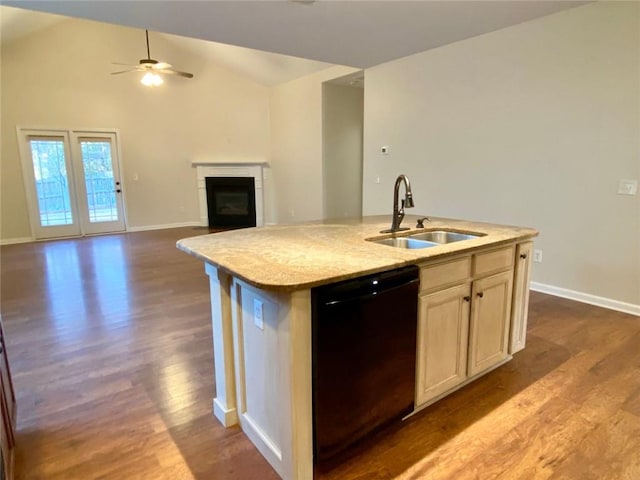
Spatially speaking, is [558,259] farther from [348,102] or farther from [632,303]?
[348,102]

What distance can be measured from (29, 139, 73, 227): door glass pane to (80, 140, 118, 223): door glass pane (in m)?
0.36

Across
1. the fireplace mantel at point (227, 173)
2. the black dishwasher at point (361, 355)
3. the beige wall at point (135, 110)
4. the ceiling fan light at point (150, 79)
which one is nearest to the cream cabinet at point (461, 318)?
the black dishwasher at point (361, 355)

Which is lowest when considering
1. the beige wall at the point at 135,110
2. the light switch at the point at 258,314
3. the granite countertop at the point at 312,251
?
the light switch at the point at 258,314

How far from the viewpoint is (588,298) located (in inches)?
143

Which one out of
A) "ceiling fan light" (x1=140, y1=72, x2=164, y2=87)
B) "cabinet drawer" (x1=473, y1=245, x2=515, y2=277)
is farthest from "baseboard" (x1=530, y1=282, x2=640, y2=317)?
"ceiling fan light" (x1=140, y1=72, x2=164, y2=87)

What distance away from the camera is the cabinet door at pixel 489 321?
2.14m

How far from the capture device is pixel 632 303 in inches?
133

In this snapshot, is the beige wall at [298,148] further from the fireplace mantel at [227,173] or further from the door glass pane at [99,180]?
the door glass pane at [99,180]

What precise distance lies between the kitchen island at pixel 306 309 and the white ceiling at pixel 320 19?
225cm

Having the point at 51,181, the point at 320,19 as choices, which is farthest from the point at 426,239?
the point at 51,181

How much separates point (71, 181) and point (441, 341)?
7685 millimetres

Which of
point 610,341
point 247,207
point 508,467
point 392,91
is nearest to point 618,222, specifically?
point 610,341

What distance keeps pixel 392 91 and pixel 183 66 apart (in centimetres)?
500

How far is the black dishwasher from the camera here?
149cm
